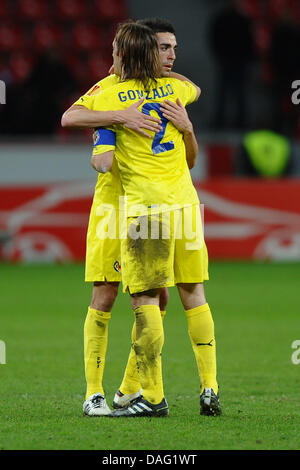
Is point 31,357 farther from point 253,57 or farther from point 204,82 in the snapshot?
point 204,82

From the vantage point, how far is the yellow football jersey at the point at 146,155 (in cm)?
466

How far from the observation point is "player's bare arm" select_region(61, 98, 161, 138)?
4.61 metres

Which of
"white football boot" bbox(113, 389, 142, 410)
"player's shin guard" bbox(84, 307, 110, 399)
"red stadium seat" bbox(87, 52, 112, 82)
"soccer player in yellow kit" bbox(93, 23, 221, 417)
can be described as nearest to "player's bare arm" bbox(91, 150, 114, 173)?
"soccer player in yellow kit" bbox(93, 23, 221, 417)

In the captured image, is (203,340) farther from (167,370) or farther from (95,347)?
(167,370)

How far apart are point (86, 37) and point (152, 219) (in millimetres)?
12584

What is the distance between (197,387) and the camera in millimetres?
5762

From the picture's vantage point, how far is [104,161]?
4.56 meters

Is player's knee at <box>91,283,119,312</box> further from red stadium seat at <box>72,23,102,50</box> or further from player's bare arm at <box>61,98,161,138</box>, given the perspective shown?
red stadium seat at <box>72,23,102,50</box>

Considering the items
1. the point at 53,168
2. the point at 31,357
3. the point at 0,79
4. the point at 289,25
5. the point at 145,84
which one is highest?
the point at 289,25

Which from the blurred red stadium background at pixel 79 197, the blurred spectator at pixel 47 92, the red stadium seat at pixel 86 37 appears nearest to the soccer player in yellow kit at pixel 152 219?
the blurred red stadium background at pixel 79 197

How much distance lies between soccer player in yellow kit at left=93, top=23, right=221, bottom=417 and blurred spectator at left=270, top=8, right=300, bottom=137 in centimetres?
1127

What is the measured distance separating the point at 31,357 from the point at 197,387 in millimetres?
1550

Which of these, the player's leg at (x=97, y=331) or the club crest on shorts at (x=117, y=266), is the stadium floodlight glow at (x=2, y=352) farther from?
the club crest on shorts at (x=117, y=266)
